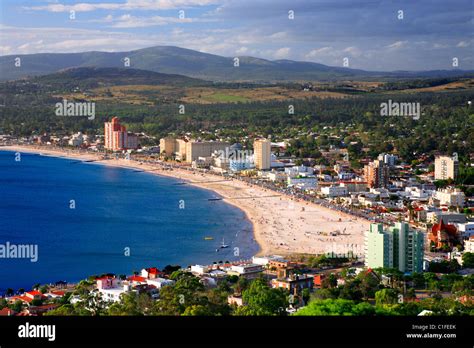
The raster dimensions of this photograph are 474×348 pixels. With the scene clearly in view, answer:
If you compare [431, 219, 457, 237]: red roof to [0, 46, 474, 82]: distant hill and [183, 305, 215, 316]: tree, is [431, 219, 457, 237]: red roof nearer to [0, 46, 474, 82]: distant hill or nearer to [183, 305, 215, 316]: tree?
[183, 305, 215, 316]: tree

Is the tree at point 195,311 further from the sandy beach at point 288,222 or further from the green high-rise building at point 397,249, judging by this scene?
the sandy beach at point 288,222

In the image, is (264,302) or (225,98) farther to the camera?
(225,98)

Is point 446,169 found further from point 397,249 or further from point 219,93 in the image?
point 219,93

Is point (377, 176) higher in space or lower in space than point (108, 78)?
lower

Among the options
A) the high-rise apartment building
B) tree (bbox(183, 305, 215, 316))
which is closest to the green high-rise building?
tree (bbox(183, 305, 215, 316))

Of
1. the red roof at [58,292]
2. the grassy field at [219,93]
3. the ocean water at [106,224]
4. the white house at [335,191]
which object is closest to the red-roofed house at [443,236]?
the ocean water at [106,224]

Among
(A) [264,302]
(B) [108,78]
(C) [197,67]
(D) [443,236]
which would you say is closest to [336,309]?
(A) [264,302]

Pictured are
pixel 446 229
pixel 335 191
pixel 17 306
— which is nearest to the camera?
pixel 17 306
